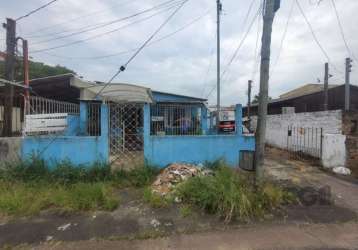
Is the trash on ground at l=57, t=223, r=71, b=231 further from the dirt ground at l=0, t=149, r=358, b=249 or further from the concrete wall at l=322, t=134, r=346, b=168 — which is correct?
the concrete wall at l=322, t=134, r=346, b=168

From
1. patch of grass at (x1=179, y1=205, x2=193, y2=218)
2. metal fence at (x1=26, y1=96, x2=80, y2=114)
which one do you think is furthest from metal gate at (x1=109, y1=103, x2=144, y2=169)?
metal fence at (x1=26, y1=96, x2=80, y2=114)

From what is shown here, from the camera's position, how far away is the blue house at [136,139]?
6.87 meters

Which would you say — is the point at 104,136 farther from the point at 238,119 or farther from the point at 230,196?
the point at 238,119

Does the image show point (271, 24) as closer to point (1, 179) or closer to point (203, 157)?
point (203, 157)

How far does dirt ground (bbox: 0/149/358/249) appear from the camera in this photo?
387 cm

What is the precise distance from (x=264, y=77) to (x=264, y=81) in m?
0.08

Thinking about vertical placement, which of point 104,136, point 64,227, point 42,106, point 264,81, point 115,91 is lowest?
point 64,227

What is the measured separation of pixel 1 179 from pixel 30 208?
6.14 ft

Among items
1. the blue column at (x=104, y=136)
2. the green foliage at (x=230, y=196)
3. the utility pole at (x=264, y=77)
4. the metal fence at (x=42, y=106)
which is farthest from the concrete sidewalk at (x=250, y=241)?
the metal fence at (x=42, y=106)

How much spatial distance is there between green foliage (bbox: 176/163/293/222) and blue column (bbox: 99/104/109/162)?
238 centimetres

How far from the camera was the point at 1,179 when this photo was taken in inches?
248

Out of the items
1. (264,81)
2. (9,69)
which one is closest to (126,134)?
(264,81)

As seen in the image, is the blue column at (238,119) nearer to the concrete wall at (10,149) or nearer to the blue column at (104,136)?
the blue column at (104,136)

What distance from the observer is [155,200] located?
531 cm
